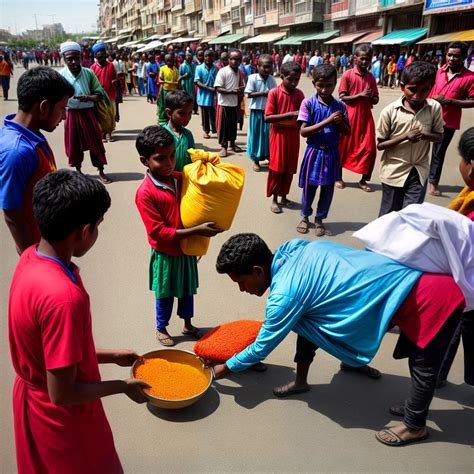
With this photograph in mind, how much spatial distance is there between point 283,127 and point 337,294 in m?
3.70

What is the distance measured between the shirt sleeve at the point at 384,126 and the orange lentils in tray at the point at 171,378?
2557 millimetres

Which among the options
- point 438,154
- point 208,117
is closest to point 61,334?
point 438,154

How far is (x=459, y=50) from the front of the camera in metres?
5.17

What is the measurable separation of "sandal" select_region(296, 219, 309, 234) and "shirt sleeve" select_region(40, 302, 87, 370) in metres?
3.79

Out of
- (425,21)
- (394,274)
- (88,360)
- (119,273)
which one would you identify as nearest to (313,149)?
(119,273)

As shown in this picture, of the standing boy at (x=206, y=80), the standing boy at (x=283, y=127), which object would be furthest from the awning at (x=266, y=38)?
the standing boy at (x=283, y=127)

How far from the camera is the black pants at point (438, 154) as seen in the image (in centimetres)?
562

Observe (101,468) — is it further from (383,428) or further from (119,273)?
(119,273)

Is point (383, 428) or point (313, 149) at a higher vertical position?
point (313, 149)

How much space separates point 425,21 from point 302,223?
75.5 feet

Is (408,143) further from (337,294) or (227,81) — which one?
(227,81)

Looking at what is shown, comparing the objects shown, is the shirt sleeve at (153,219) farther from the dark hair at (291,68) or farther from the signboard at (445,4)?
the signboard at (445,4)

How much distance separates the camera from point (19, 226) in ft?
7.95

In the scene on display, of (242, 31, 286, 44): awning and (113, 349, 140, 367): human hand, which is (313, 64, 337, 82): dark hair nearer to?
(113, 349, 140, 367): human hand
